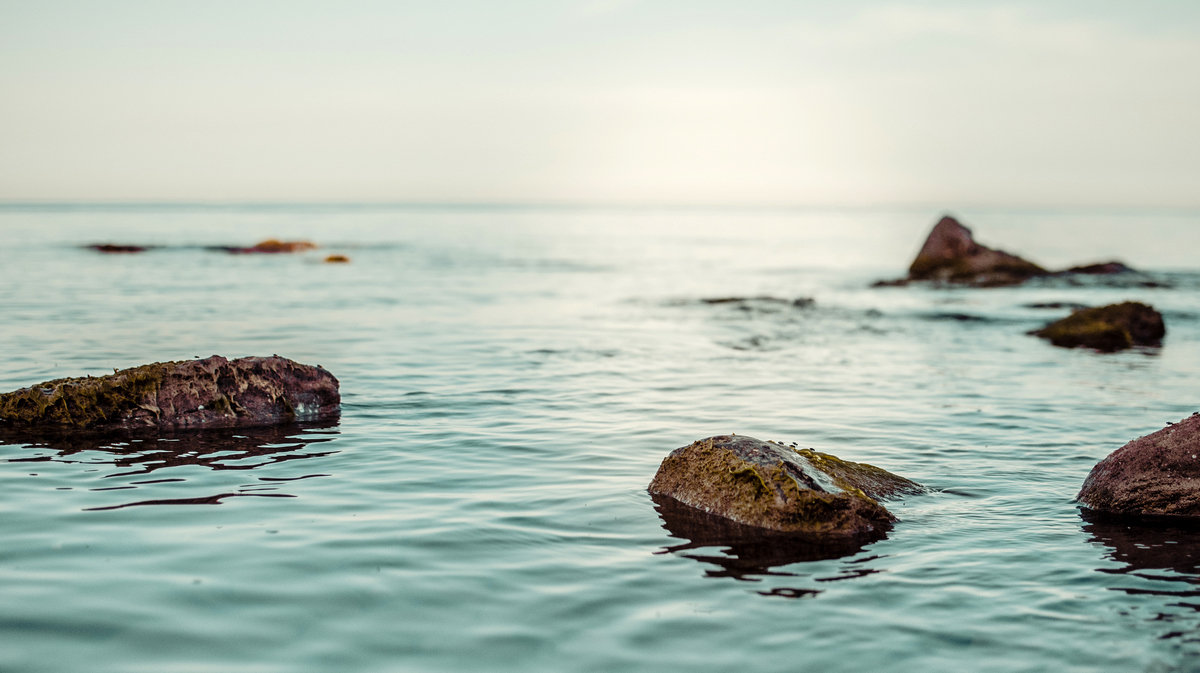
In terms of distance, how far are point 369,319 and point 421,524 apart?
718 inches

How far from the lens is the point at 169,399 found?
1142 cm

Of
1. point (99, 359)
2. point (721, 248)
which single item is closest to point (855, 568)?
point (99, 359)

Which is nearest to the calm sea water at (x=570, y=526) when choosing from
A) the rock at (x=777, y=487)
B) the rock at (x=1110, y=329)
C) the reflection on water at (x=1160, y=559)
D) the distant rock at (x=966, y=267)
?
the reflection on water at (x=1160, y=559)

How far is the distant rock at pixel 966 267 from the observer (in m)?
40.0

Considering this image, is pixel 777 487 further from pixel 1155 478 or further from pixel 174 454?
pixel 174 454

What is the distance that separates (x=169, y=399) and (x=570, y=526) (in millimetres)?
6050

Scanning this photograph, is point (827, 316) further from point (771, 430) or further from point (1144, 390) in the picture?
point (771, 430)

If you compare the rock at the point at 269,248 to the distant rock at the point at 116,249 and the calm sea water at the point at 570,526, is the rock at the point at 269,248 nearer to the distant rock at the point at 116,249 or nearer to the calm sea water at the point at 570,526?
the distant rock at the point at 116,249

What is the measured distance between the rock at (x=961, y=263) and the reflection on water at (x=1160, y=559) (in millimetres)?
33202

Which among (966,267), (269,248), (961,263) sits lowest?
(269,248)

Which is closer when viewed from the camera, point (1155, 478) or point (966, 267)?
point (1155, 478)

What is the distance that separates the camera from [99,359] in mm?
16953

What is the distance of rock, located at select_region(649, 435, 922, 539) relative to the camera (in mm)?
7793

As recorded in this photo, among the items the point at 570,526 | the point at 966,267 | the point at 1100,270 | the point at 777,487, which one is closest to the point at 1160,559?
the point at 777,487
